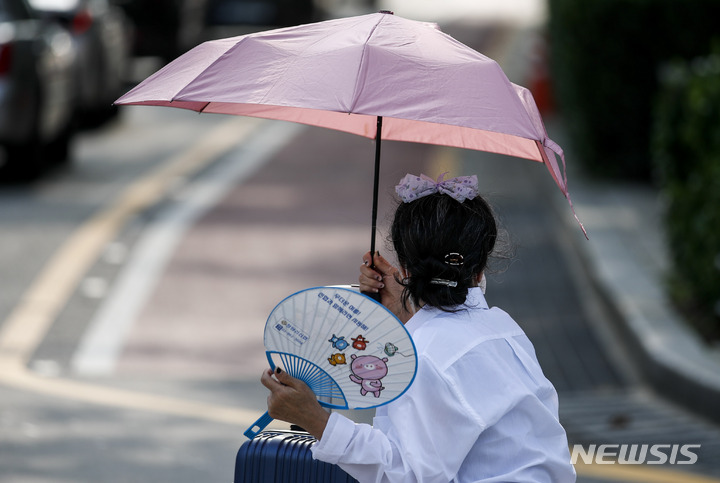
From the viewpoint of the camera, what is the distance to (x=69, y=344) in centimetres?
737

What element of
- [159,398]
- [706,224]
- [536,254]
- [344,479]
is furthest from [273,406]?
[536,254]

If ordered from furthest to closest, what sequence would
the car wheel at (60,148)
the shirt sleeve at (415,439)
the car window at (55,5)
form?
the car window at (55,5)
the car wheel at (60,148)
the shirt sleeve at (415,439)

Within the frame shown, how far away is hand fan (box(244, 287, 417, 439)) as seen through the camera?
2404mm

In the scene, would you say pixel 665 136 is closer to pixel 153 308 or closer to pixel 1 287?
pixel 153 308

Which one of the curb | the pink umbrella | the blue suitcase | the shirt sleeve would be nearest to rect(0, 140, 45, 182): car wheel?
the curb

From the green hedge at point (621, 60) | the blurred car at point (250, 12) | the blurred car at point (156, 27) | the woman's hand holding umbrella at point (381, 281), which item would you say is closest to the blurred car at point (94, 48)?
the blurred car at point (156, 27)

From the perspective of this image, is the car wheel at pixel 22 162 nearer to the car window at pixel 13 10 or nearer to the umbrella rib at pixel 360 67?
the car window at pixel 13 10

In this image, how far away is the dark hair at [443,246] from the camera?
2.51 m

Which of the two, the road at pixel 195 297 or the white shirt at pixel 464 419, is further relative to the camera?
the road at pixel 195 297

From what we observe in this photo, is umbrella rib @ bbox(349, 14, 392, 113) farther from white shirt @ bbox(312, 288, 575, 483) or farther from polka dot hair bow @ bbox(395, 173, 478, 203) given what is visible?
white shirt @ bbox(312, 288, 575, 483)

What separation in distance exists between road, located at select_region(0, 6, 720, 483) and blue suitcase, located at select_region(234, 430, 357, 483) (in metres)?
0.59

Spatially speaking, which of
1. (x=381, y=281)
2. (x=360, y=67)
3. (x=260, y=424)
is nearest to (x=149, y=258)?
(x=381, y=281)

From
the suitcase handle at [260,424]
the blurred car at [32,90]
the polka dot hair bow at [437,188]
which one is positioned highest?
the polka dot hair bow at [437,188]

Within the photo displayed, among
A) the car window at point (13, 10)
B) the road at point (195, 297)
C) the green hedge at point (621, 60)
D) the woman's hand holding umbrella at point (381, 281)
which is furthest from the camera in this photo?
the car window at point (13, 10)
